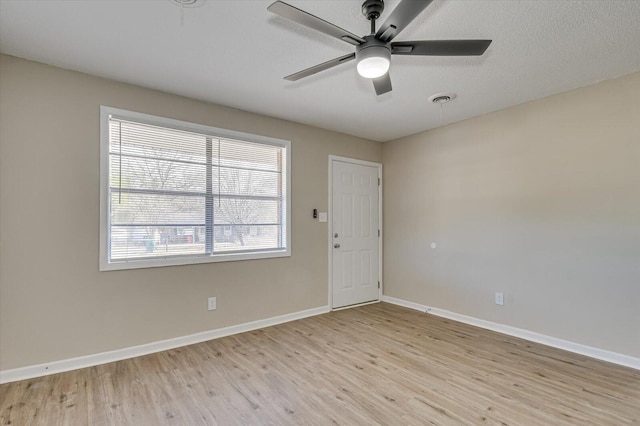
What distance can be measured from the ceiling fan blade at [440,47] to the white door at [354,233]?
266cm

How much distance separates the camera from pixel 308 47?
2.37 meters

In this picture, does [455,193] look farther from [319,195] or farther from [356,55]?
[356,55]

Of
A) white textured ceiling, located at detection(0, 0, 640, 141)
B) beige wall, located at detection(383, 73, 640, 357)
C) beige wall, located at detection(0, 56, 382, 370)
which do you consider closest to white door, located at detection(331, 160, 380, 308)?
beige wall, located at detection(383, 73, 640, 357)

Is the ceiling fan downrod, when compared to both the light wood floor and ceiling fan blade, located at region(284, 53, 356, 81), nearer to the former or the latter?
ceiling fan blade, located at region(284, 53, 356, 81)

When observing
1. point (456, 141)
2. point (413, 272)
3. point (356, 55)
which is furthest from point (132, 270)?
point (456, 141)

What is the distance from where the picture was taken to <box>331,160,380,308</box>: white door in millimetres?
4539

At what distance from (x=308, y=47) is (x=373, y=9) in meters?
0.65

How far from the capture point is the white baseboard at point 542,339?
2.77m

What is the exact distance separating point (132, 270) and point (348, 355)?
2181mm

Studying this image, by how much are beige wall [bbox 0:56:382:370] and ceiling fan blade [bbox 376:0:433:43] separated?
235cm

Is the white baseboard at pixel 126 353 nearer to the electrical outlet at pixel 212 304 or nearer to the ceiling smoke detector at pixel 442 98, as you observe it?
the electrical outlet at pixel 212 304

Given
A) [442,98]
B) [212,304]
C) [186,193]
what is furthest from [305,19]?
[212,304]

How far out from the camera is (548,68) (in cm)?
267

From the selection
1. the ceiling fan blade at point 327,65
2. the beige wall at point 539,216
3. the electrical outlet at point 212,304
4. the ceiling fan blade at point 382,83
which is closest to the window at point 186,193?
the electrical outlet at point 212,304
